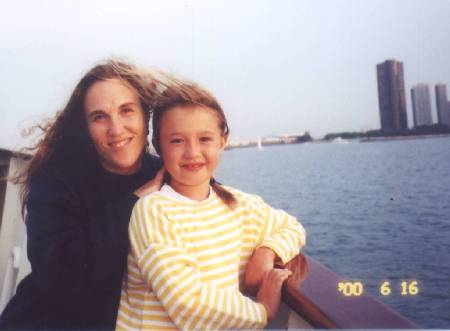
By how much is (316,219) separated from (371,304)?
1.78 feet

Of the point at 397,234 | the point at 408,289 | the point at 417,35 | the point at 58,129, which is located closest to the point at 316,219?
the point at 397,234

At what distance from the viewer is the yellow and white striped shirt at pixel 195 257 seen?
2.34ft

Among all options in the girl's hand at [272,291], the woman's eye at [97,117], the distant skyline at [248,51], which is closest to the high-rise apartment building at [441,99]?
the distant skyline at [248,51]

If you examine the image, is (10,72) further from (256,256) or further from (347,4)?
(347,4)

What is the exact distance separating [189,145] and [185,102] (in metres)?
0.09

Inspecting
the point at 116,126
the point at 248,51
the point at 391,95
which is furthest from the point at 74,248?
the point at 391,95

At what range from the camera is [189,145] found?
0.81 metres

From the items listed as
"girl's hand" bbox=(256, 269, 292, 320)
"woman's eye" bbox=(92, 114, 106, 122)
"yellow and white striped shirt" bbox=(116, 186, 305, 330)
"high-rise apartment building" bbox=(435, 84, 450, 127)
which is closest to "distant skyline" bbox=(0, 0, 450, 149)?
"high-rise apartment building" bbox=(435, 84, 450, 127)

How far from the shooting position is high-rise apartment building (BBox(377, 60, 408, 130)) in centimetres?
101

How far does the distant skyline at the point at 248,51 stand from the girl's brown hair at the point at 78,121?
5cm

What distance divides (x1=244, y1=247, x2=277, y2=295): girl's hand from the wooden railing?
0.05m

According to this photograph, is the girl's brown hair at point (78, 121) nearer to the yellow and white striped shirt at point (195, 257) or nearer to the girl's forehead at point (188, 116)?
the girl's forehead at point (188, 116)

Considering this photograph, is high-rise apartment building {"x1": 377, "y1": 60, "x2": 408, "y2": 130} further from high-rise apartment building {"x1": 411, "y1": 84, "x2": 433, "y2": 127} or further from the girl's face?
the girl's face

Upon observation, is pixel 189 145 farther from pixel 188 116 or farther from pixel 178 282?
pixel 178 282
